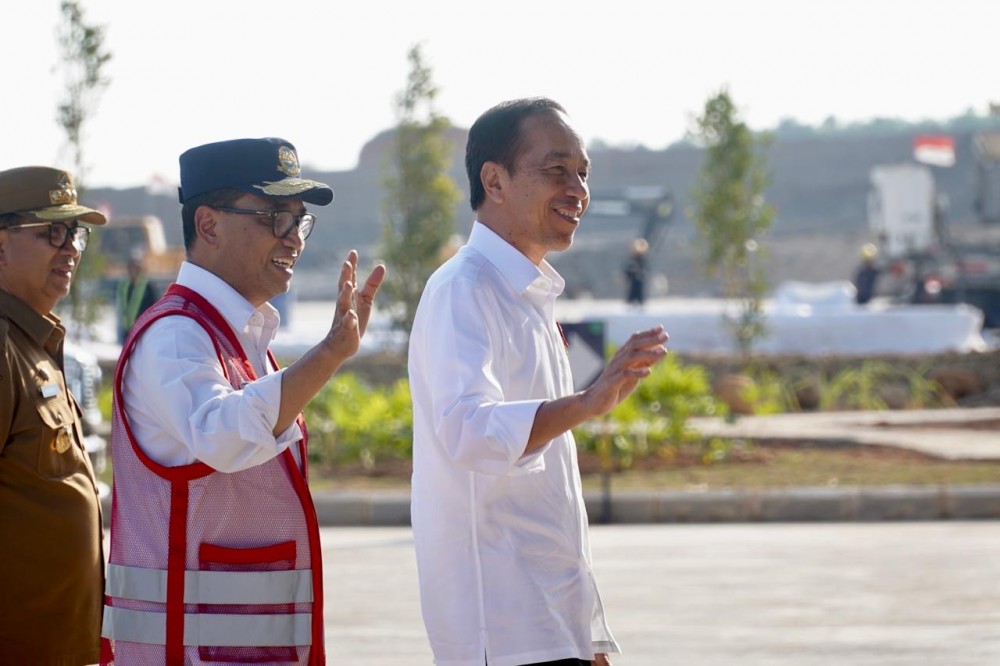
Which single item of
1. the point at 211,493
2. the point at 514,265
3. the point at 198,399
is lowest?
the point at 211,493

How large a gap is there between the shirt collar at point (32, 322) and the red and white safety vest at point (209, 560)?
84 cm

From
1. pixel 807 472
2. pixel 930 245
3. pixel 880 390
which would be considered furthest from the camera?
pixel 930 245

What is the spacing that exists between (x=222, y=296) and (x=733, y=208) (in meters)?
19.4

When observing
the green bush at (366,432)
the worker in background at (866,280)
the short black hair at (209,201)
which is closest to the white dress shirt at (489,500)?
the short black hair at (209,201)

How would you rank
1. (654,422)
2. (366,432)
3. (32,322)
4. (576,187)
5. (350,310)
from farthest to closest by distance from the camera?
A: (366,432) → (654,422) → (32,322) → (576,187) → (350,310)

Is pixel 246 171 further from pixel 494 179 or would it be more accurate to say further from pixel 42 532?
pixel 42 532

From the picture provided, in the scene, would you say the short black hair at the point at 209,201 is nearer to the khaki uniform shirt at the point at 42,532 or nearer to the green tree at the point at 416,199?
the khaki uniform shirt at the point at 42,532

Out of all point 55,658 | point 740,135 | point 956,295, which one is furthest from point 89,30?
point 956,295

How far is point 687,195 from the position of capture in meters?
90.0

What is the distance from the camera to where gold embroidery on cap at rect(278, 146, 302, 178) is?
3.79 metres

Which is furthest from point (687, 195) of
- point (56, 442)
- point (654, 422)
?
point (56, 442)

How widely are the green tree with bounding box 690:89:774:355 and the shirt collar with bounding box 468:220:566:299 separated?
732 inches

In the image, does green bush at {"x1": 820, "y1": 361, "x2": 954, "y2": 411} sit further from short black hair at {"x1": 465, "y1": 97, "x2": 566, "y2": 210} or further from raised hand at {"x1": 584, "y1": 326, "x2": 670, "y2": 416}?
raised hand at {"x1": 584, "y1": 326, "x2": 670, "y2": 416}

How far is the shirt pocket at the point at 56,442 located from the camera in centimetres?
413
